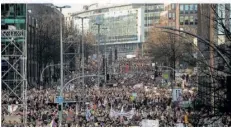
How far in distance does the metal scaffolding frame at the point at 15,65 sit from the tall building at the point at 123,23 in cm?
293

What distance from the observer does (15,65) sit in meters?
28.9

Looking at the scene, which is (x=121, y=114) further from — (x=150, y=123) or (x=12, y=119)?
(x=12, y=119)

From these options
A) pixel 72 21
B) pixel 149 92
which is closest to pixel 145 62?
pixel 149 92

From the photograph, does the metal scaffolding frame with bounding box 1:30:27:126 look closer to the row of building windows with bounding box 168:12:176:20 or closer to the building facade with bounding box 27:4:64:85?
the building facade with bounding box 27:4:64:85

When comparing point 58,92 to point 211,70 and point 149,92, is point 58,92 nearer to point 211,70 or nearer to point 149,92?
point 149,92

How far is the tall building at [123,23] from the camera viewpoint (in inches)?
1187

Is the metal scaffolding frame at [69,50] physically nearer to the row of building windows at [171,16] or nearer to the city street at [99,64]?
the city street at [99,64]

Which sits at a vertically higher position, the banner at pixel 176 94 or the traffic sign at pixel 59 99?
the banner at pixel 176 94

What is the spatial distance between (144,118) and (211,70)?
5776 millimetres

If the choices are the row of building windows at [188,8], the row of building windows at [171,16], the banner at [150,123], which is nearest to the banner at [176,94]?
the banner at [150,123]


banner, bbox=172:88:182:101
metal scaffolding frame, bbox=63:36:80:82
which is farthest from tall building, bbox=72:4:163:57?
banner, bbox=172:88:182:101

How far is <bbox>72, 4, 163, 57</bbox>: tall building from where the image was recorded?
30141 millimetres

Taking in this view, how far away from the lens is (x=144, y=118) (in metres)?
28.4

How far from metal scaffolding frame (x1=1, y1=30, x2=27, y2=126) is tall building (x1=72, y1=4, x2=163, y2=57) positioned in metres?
2.93
